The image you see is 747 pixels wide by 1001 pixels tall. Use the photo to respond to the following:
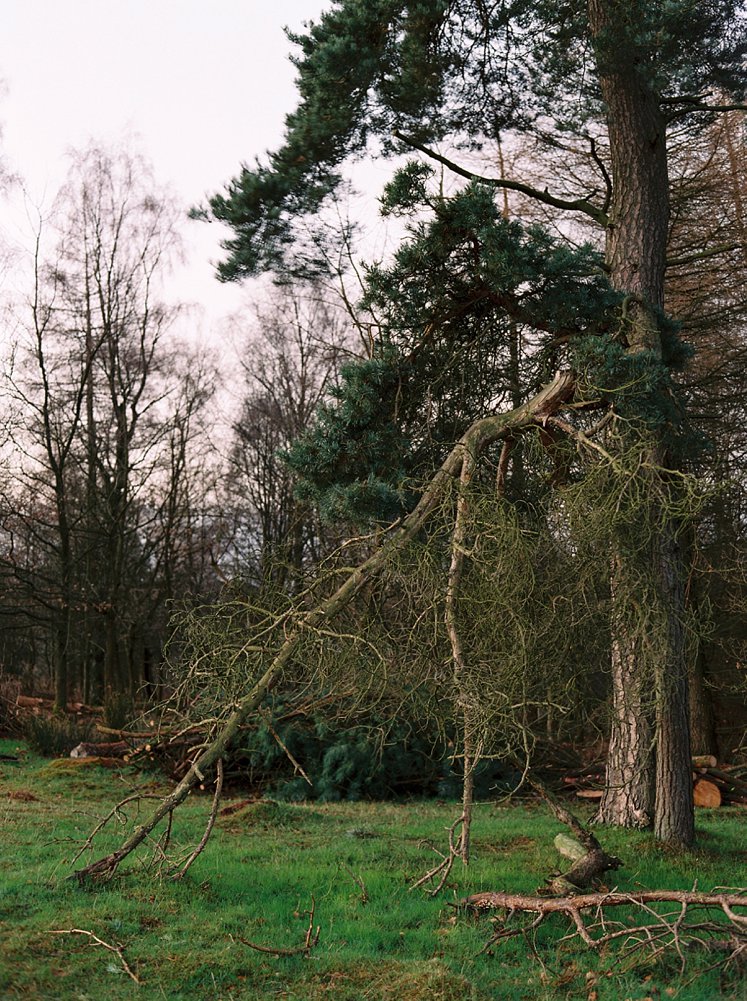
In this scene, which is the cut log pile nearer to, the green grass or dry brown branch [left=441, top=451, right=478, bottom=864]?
the green grass

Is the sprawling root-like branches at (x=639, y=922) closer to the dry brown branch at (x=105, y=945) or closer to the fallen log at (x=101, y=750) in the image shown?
the dry brown branch at (x=105, y=945)

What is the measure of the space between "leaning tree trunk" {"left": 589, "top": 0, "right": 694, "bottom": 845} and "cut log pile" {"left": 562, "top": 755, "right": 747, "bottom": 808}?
294 cm

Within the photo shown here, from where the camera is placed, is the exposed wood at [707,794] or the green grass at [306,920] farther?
the exposed wood at [707,794]

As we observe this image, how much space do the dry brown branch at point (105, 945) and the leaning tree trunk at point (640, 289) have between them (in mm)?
3981

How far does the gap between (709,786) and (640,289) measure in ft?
20.7

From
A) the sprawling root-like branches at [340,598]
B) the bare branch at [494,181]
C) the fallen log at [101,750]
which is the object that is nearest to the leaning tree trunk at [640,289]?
the bare branch at [494,181]

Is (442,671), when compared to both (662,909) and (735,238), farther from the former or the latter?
(735,238)

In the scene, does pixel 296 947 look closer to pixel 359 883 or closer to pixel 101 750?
pixel 359 883

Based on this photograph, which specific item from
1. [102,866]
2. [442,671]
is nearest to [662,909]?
[442,671]

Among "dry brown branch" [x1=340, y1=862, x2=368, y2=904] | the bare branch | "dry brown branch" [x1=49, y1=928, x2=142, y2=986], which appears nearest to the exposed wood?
"dry brown branch" [x1=340, y1=862, x2=368, y2=904]

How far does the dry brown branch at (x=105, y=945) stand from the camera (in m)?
4.48

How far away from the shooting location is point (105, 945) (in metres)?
4.72

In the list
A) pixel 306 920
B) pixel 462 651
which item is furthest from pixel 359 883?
pixel 462 651

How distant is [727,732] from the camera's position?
1517 cm
